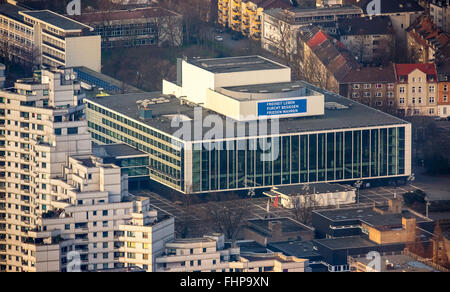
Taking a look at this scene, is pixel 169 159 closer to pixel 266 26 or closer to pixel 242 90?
pixel 242 90

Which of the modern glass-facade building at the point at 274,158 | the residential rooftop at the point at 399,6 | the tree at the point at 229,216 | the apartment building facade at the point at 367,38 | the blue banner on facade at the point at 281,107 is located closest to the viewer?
the tree at the point at 229,216

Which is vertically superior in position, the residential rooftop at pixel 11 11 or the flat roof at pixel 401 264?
the residential rooftop at pixel 11 11

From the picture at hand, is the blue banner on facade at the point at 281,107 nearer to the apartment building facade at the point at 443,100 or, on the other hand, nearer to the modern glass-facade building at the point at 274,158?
the modern glass-facade building at the point at 274,158

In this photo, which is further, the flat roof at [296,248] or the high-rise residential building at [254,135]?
the high-rise residential building at [254,135]

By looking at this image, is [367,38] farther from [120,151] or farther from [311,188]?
[120,151]

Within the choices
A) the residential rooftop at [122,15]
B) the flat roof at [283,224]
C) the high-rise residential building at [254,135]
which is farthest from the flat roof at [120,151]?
the residential rooftop at [122,15]

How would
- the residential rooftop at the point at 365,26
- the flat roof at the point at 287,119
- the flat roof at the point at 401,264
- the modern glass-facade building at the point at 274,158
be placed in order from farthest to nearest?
the residential rooftop at the point at 365,26 < the flat roof at the point at 287,119 < the modern glass-facade building at the point at 274,158 < the flat roof at the point at 401,264

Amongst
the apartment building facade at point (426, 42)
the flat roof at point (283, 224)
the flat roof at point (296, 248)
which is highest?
the apartment building facade at point (426, 42)
